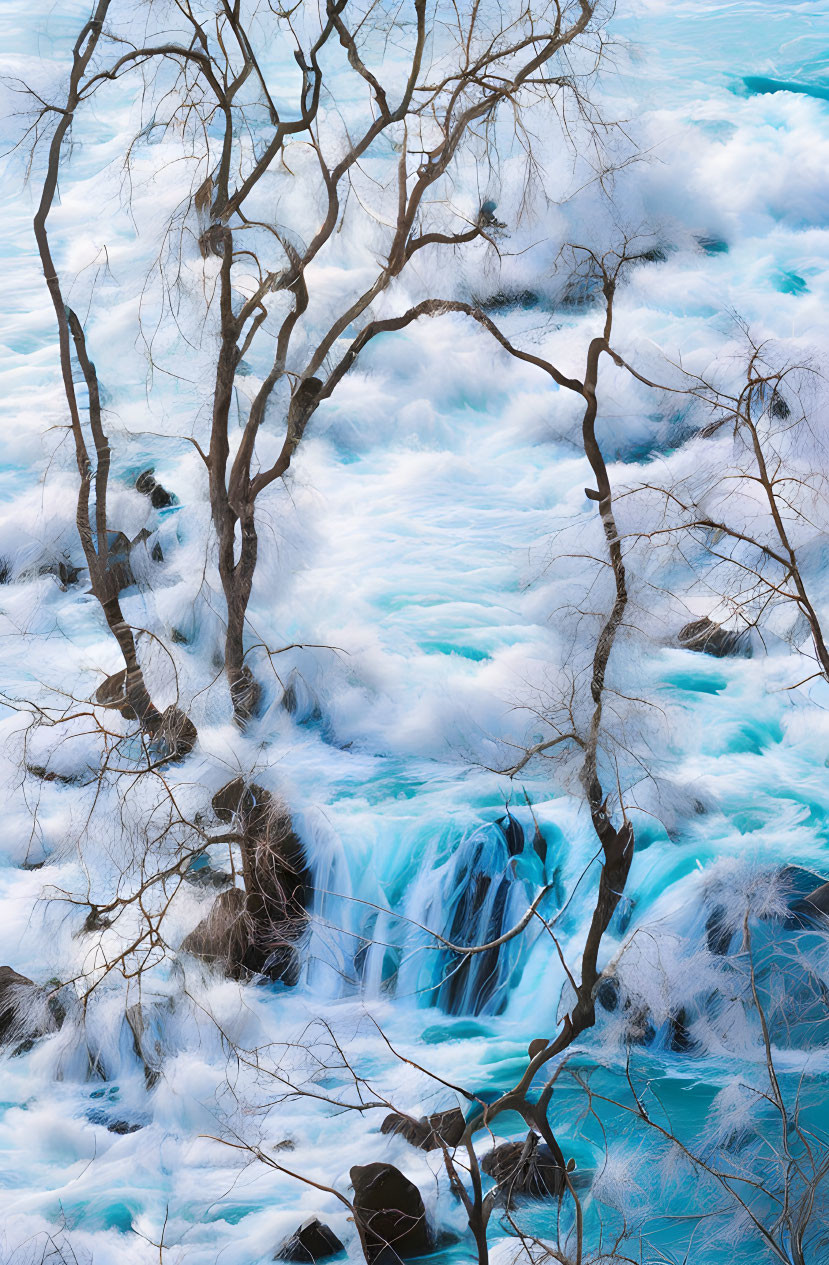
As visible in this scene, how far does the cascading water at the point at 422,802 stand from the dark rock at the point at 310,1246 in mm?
54

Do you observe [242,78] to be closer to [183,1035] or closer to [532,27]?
[532,27]

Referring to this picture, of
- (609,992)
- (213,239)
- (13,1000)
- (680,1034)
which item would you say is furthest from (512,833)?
(213,239)

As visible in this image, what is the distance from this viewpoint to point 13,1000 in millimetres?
5008

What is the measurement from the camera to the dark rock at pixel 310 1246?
414 cm

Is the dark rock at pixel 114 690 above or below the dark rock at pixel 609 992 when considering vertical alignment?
above

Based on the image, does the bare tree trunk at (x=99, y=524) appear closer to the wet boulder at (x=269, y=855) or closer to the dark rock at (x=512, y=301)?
the wet boulder at (x=269, y=855)

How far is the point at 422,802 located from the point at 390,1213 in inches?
84.8

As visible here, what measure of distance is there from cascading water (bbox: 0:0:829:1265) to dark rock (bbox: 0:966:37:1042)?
0.29 ft

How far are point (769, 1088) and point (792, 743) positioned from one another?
7.82 ft

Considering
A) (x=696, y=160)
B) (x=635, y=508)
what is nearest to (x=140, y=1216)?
(x=635, y=508)

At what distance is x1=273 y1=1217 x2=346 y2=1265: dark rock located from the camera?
414cm

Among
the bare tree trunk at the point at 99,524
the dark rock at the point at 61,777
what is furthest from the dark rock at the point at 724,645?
the dark rock at the point at 61,777

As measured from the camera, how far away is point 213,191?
6.05 meters

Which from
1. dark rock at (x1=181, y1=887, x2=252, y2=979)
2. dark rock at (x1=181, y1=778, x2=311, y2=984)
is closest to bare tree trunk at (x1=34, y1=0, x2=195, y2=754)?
dark rock at (x1=181, y1=778, x2=311, y2=984)
